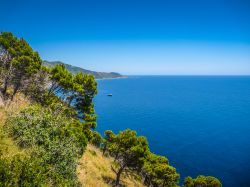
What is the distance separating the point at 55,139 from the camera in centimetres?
1280

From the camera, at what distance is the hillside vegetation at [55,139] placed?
31.5 feet

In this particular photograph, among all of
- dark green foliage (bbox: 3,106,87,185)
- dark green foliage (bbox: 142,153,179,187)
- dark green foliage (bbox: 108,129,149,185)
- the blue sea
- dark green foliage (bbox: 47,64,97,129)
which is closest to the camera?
dark green foliage (bbox: 3,106,87,185)

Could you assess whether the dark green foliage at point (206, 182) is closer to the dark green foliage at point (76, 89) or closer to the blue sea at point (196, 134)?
the blue sea at point (196, 134)

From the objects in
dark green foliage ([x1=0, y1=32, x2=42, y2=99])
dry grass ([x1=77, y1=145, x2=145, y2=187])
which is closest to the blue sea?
dry grass ([x1=77, y1=145, x2=145, y2=187])

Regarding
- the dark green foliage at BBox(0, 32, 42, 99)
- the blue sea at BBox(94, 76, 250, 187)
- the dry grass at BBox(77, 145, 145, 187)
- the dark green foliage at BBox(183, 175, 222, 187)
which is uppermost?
the dark green foliage at BBox(0, 32, 42, 99)

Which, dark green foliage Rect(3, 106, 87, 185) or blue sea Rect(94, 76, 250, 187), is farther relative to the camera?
blue sea Rect(94, 76, 250, 187)

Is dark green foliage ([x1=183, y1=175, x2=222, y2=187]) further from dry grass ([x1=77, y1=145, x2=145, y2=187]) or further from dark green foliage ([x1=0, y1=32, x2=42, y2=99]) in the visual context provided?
dark green foliage ([x1=0, y1=32, x2=42, y2=99])

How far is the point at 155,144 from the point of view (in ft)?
237

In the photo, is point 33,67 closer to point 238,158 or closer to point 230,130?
point 238,158

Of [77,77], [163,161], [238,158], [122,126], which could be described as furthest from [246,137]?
[77,77]

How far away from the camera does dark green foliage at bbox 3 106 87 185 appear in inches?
420

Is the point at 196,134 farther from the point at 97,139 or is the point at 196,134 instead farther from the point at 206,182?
the point at 97,139

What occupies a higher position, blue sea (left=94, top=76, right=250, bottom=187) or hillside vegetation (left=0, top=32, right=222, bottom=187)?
hillside vegetation (left=0, top=32, right=222, bottom=187)

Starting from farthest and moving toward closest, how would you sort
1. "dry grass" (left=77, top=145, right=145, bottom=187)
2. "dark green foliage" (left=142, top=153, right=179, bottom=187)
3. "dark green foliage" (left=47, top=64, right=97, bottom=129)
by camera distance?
1. "dark green foliage" (left=47, top=64, right=97, bottom=129)
2. "dark green foliage" (left=142, top=153, right=179, bottom=187)
3. "dry grass" (left=77, top=145, right=145, bottom=187)
